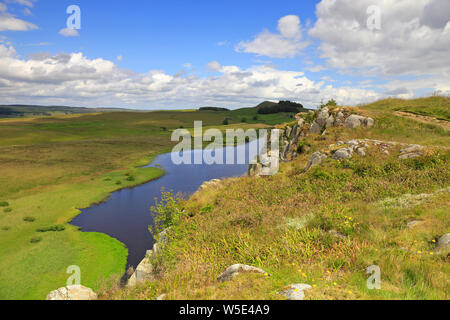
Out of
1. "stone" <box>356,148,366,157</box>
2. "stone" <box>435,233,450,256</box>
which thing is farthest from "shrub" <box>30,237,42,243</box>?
"stone" <box>435,233,450,256</box>

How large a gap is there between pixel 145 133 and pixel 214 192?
128m

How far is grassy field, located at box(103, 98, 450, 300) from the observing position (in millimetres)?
5957

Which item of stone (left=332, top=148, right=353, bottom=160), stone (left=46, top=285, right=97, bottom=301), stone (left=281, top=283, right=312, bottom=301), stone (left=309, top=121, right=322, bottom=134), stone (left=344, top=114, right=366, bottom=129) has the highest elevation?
stone (left=344, top=114, right=366, bottom=129)

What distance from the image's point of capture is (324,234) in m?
9.01

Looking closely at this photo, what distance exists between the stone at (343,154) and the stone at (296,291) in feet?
47.3

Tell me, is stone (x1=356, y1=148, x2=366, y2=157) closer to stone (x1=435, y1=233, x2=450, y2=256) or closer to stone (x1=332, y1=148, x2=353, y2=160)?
stone (x1=332, y1=148, x2=353, y2=160)

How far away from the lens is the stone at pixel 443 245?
6.69 metres

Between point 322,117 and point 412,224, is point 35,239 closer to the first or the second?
point 412,224

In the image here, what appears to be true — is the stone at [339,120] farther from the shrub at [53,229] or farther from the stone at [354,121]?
the shrub at [53,229]

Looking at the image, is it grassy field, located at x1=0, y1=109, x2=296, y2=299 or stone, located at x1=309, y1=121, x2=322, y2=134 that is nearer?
grassy field, located at x1=0, y1=109, x2=296, y2=299

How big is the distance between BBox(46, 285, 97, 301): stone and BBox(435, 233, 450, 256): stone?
10.5 m

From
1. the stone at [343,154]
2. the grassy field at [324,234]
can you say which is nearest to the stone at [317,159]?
the stone at [343,154]
